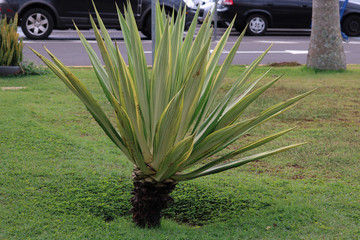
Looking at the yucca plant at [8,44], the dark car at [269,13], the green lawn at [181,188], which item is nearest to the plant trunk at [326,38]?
the green lawn at [181,188]

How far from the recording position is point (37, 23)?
14203mm

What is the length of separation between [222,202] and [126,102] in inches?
47.5

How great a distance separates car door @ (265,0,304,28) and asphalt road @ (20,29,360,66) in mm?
554

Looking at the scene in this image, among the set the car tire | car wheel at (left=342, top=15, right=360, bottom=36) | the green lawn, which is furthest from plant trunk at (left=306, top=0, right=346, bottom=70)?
car wheel at (left=342, top=15, right=360, bottom=36)

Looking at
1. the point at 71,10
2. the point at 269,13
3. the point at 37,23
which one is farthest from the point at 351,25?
the point at 37,23

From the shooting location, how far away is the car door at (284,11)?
17.0m

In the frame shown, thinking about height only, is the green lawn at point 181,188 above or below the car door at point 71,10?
below

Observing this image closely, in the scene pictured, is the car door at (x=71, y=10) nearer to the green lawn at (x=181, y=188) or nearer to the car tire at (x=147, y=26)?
the car tire at (x=147, y=26)

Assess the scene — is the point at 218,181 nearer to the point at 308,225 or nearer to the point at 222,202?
the point at 222,202

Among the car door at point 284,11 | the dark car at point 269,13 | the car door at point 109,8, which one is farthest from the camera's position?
the car door at point 284,11

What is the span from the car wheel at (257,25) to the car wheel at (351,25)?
2.70 meters

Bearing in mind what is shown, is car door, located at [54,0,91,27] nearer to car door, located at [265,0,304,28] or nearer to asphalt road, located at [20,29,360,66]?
asphalt road, located at [20,29,360,66]

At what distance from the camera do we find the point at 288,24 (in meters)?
17.4

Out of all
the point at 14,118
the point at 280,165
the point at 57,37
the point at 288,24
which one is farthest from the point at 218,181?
the point at 288,24
